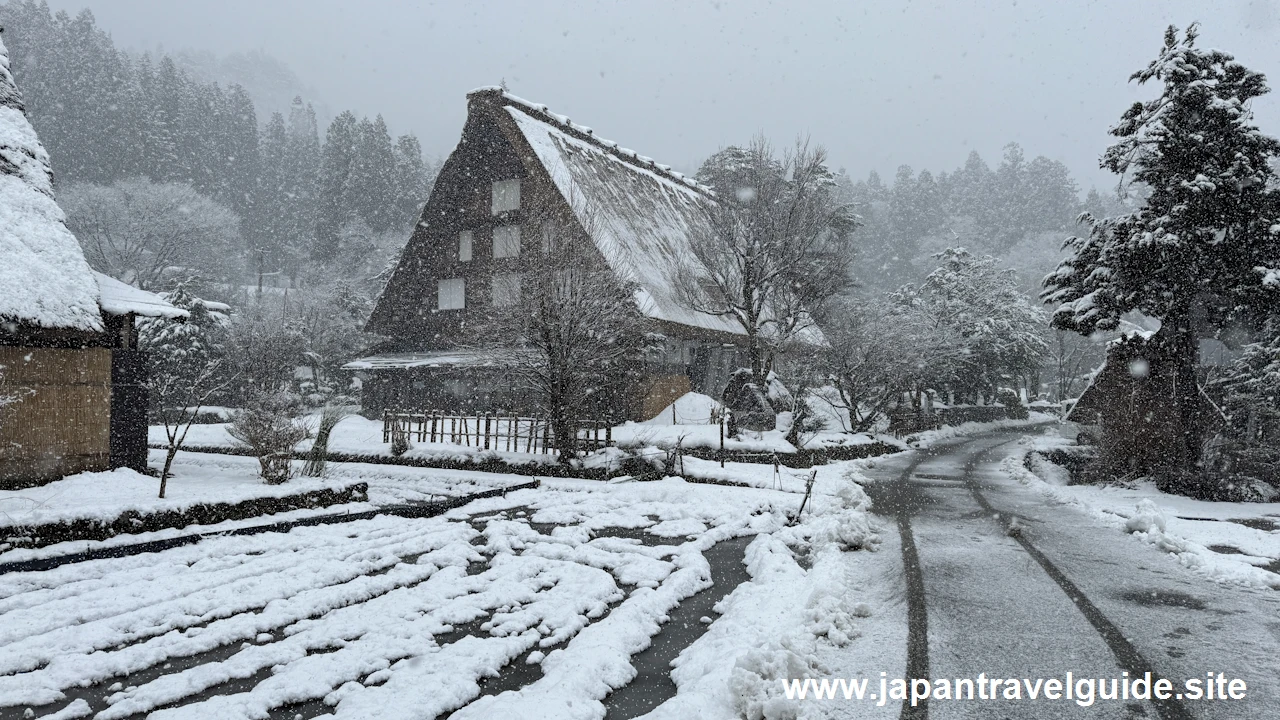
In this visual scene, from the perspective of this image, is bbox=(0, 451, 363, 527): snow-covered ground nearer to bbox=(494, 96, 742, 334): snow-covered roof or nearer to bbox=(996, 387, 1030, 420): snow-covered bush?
bbox=(494, 96, 742, 334): snow-covered roof

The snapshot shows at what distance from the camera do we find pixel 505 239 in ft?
82.4

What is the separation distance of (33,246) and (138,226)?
114 ft

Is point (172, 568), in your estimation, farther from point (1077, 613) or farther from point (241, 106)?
point (241, 106)

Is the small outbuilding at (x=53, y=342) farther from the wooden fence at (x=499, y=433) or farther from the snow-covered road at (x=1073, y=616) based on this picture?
the snow-covered road at (x=1073, y=616)

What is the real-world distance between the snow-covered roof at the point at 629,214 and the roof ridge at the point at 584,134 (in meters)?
0.18

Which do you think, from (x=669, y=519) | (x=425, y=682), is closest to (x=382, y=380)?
(x=669, y=519)

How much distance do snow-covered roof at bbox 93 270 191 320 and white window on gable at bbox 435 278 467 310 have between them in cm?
1378

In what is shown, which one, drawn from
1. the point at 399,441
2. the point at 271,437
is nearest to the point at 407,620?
the point at 271,437

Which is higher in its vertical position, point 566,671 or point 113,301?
point 113,301

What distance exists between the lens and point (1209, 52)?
15.4 m

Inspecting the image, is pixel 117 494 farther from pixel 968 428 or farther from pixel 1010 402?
pixel 1010 402

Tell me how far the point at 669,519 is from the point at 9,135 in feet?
45.4

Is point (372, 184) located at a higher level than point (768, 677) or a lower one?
higher

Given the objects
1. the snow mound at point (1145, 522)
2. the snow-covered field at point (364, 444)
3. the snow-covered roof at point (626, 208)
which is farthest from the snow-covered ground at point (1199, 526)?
the snow-covered roof at point (626, 208)
